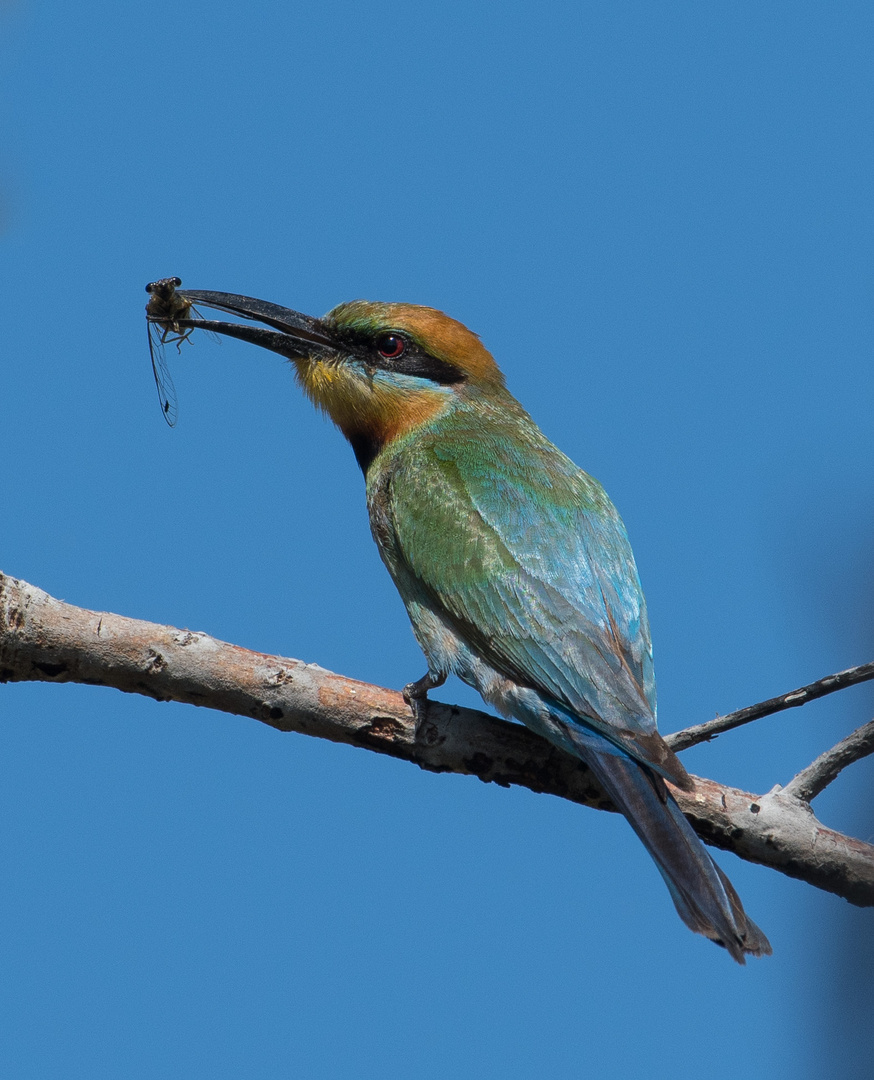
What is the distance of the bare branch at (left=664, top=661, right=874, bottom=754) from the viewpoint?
251cm

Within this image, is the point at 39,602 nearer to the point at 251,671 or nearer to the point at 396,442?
the point at 251,671

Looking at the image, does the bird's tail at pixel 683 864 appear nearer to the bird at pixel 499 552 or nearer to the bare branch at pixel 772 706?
the bird at pixel 499 552

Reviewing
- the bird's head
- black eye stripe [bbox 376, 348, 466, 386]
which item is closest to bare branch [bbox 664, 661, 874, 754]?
the bird's head

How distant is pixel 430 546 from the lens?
3273 millimetres

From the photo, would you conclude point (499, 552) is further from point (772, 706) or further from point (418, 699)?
point (772, 706)

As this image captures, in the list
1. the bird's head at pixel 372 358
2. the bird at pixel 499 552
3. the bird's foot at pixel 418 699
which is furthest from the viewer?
the bird's head at pixel 372 358

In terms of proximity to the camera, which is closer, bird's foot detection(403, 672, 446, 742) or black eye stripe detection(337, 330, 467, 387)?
bird's foot detection(403, 672, 446, 742)

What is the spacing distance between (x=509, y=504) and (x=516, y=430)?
565 mm

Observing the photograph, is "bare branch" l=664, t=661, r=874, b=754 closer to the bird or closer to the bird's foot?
the bird

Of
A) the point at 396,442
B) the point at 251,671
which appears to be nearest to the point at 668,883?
the point at 251,671

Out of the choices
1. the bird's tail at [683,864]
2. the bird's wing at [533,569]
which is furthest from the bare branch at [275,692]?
the bird's wing at [533,569]

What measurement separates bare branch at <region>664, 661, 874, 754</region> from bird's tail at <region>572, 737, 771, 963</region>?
17cm

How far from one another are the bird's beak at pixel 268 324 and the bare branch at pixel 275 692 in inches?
65.5

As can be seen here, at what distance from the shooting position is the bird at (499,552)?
2.58 m
